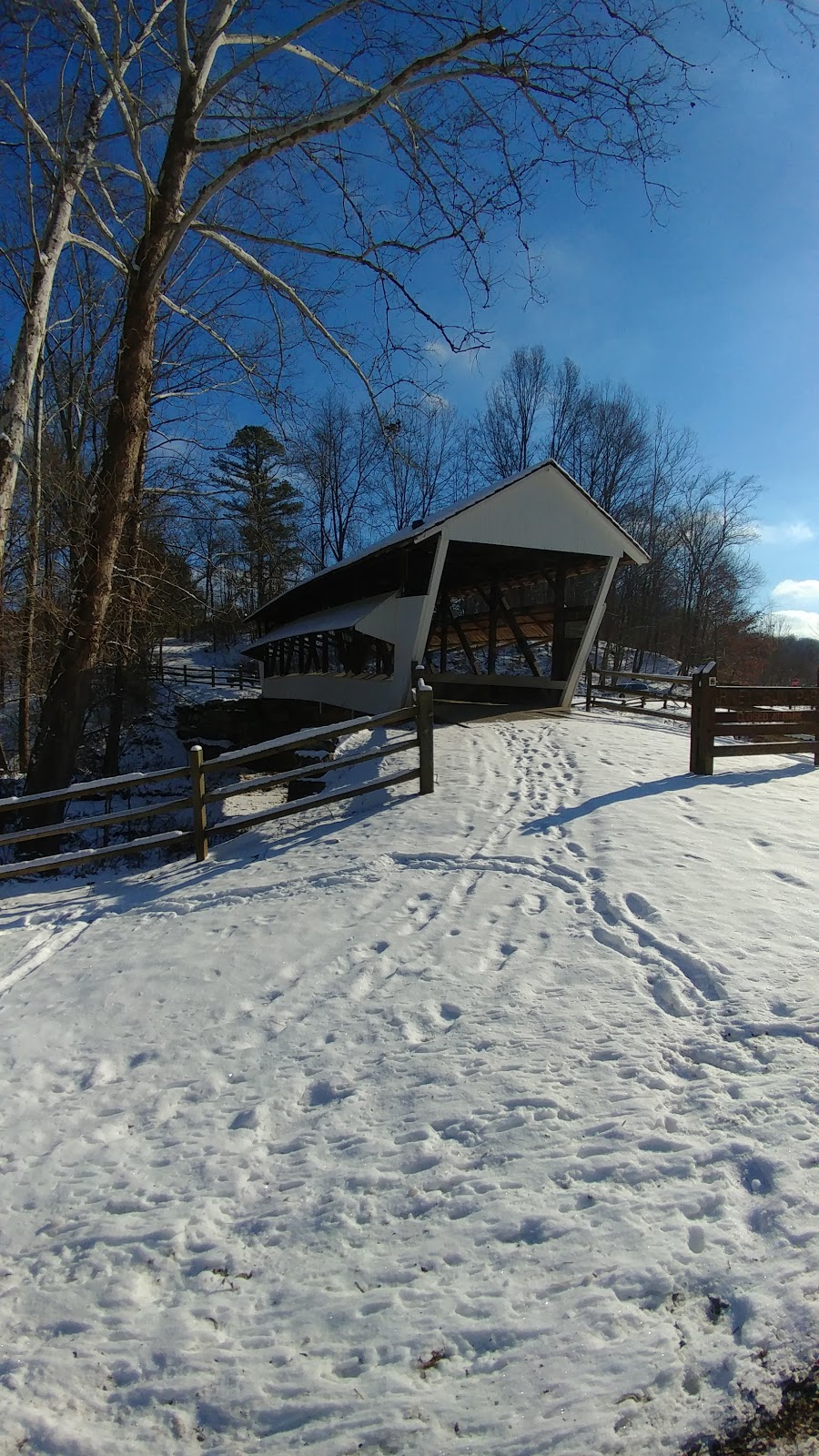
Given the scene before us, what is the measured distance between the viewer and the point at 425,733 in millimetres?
7516

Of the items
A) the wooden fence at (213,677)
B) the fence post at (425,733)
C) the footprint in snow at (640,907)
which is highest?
the wooden fence at (213,677)

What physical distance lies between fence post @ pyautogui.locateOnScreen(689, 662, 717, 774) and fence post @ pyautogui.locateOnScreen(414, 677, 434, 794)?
3.13 metres

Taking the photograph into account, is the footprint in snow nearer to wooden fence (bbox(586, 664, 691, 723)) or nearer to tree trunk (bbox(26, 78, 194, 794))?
tree trunk (bbox(26, 78, 194, 794))

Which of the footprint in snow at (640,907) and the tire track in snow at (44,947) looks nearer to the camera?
the footprint in snow at (640,907)

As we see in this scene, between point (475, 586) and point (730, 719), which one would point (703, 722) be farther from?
point (475, 586)

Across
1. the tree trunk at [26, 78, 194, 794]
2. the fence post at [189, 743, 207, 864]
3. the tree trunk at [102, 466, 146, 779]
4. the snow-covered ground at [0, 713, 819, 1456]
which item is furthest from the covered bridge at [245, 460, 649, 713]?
the snow-covered ground at [0, 713, 819, 1456]

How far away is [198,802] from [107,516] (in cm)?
452

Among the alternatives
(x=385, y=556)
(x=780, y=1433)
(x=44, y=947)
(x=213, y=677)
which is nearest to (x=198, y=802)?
(x=44, y=947)

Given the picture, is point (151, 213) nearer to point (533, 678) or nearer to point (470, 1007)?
point (470, 1007)

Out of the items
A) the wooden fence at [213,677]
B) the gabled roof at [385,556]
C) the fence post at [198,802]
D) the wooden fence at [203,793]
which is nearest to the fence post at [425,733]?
the wooden fence at [203,793]

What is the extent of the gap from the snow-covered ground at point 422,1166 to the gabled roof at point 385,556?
8539mm

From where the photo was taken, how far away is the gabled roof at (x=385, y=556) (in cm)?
1233

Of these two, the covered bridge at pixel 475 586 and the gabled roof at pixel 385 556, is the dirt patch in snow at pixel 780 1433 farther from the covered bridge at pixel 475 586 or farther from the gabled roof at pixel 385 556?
the gabled roof at pixel 385 556

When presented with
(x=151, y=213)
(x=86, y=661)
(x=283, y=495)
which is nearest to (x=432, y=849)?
(x=86, y=661)
